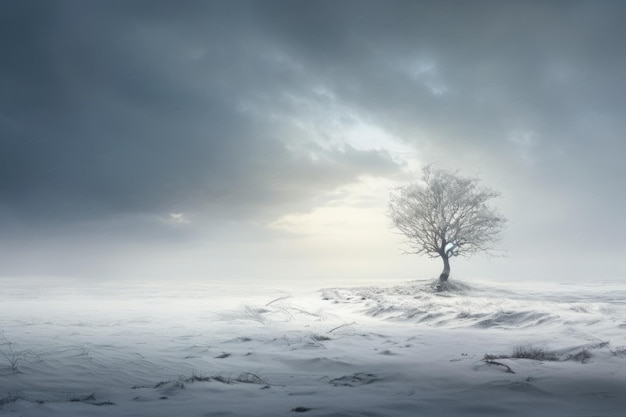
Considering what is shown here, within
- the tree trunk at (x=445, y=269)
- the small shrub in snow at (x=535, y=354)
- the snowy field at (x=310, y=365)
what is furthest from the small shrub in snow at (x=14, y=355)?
the tree trunk at (x=445, y=269)

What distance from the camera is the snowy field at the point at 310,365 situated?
16.1 ft

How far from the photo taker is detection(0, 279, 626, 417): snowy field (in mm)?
4918

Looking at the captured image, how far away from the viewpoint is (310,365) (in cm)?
795

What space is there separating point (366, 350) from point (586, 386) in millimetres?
4452

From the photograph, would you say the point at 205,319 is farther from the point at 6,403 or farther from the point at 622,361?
the point at 622,361

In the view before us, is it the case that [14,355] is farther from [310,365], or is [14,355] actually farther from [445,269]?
[445,269]

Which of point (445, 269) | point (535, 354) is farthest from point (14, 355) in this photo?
point (445, 269)

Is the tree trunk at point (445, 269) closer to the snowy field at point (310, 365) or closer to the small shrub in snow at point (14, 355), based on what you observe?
the snowy field at point (310, 365)

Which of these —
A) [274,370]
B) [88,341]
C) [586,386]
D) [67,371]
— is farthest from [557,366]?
[88,341]

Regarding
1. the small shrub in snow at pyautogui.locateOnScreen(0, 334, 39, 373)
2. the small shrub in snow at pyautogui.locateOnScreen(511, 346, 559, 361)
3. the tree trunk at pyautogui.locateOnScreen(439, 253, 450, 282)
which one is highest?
the tree trunk at pyautogui.locateOnScreen(439, 253, 450, 282)

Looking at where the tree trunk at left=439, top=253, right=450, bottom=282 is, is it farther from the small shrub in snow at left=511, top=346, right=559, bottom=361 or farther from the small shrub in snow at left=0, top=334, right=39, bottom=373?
the small shrub in snow at left=0, top=334, right=39, bottom=373

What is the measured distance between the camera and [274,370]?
7.53 m

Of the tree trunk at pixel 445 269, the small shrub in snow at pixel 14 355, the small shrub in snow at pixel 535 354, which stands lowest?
the small shrub in snow at pixel 14 355

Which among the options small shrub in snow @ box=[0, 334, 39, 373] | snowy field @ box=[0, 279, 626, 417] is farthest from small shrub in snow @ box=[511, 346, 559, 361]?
small shrub in snow @ box=[0, 334, 39, 373]
